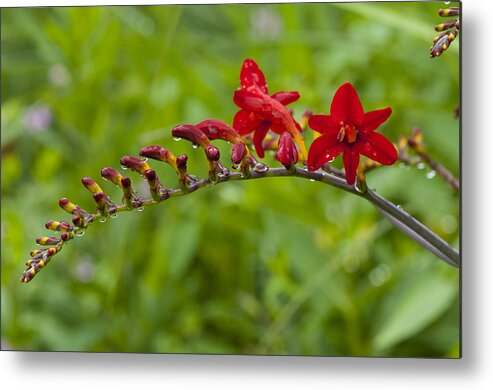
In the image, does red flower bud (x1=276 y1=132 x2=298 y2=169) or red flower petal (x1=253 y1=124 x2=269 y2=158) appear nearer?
red flower bud (x1=276 y1=132 x2=298 y2=169)

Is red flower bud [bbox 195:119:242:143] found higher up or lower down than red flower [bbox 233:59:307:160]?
lower down

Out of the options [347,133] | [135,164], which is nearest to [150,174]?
[135,164]

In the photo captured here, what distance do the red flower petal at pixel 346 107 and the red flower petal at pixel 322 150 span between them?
3 centimetres

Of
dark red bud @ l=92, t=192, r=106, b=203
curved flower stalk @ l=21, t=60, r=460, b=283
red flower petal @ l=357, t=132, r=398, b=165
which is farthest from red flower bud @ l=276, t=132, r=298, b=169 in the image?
dark red bud @ l=92, t=192, r=106, b=203

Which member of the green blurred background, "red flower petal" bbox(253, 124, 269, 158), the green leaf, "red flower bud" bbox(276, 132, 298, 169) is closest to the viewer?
"red flower bud" bbox(276, 132, 298, 169)

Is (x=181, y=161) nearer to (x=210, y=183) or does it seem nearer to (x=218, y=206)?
(x=210, y=183)

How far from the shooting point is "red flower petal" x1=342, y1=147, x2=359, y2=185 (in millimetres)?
881

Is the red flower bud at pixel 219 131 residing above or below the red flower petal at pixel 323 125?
below

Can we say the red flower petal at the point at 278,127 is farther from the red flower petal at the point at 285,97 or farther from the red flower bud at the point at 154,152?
the red flower bud at the point at 154,152

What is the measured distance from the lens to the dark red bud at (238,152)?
2.80 ft

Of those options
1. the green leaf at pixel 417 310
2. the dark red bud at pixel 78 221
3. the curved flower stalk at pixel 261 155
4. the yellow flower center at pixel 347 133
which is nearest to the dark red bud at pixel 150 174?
the curved flower stalk at pixel 261 155

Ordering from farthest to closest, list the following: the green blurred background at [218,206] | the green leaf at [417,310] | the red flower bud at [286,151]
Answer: the green blurred background at [218,206] < the green leaf at [417,310] < the red flower bud at [286,151]

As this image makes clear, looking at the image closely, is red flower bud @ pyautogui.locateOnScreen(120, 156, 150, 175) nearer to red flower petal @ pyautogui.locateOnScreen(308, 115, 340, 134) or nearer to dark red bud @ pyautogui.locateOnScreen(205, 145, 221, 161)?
dark red bud @ pyautogui.locateOnScreen(205, 145, 221, 161)

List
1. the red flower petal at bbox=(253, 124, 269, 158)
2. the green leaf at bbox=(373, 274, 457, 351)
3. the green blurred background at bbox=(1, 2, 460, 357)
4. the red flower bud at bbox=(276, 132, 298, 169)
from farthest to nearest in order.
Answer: the green blurred background at bbox=(1, 2, 460, 357)
the green leaf at bbox=(373, 274, 457, 351)
the red flower petal at bbox=(253, 124, 269, 158)
the red flower bud at bbox=(276, 132, 298, 169)
